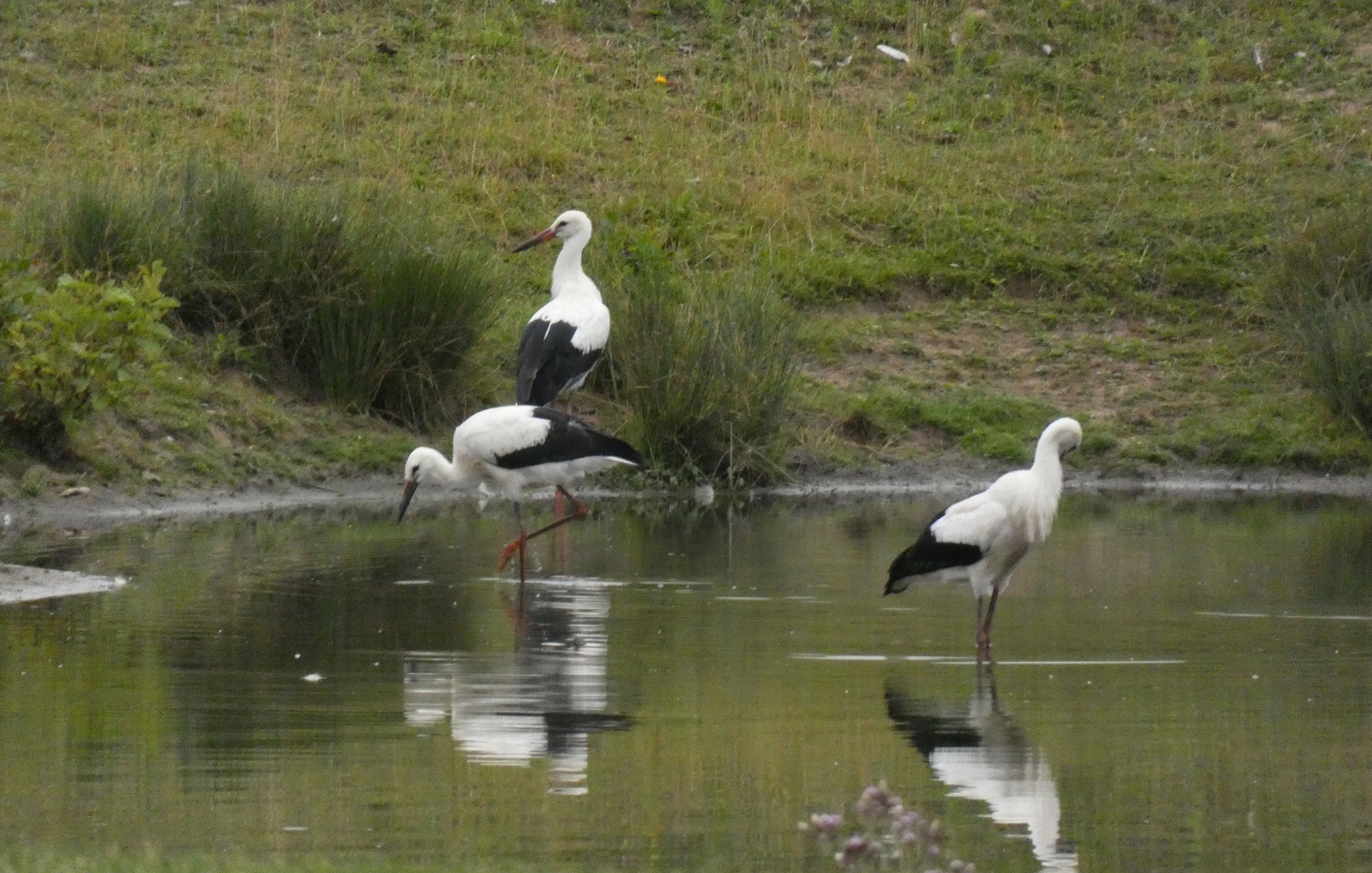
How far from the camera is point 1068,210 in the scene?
65.7 feet

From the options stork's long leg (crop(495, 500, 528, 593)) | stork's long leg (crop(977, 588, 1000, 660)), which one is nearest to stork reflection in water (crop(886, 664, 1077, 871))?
stork's long leg (crop(977, 588, 1000, 660))

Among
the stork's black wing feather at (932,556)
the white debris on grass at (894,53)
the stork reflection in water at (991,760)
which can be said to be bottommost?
the stork reflection in water at (991,760)

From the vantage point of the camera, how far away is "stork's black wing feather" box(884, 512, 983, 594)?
30.8ft

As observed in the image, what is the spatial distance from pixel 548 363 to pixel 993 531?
517 centimetres

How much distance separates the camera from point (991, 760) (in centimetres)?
706

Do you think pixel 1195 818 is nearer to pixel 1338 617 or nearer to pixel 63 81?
pixel 1338 617

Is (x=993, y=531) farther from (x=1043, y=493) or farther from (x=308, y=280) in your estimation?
(x=308, y=280)

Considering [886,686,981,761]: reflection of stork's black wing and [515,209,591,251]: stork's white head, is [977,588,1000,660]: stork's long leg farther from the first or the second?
[515,209,591,251]: stork's white head

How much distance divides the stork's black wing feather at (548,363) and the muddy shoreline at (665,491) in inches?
39.0

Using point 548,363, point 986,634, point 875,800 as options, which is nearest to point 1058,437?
point 986,634

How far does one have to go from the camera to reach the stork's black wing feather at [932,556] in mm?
9398

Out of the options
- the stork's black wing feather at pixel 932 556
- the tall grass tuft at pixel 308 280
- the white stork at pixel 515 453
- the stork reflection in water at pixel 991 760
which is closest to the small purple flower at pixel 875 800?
the stork reflection in water at pixel 991 760

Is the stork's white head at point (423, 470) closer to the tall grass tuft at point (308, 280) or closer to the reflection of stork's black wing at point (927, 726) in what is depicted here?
the tall grass tuft at point (308, 280)

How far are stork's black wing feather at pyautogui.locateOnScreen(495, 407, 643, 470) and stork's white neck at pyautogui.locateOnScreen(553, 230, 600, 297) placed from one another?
9.99 feet
